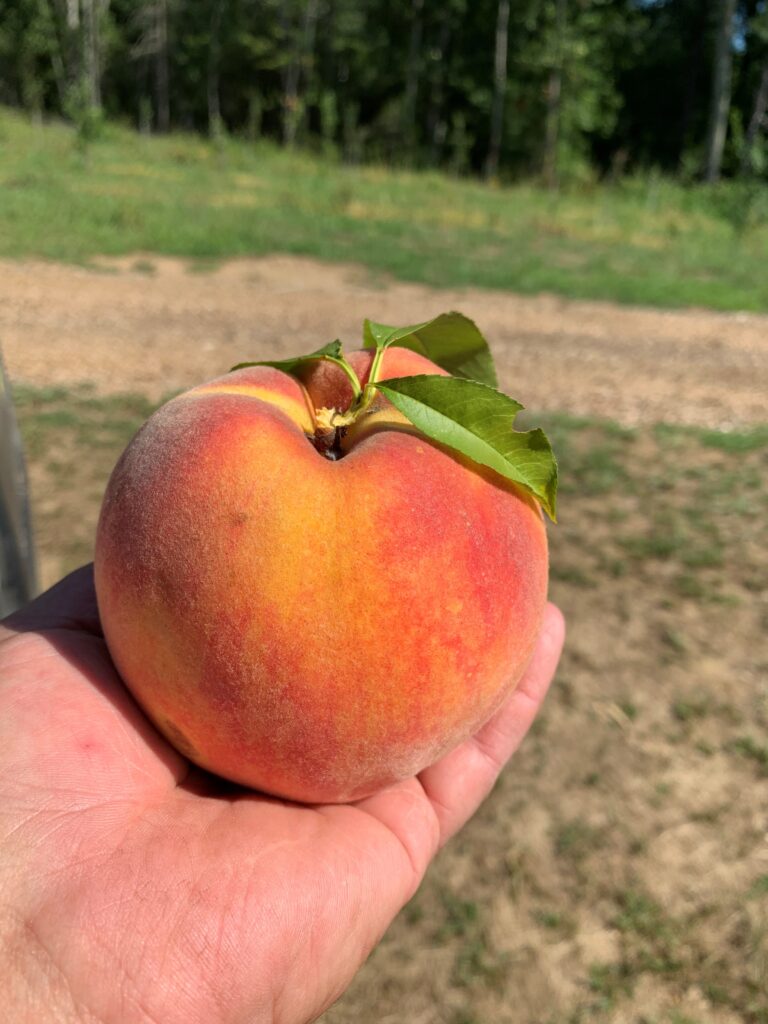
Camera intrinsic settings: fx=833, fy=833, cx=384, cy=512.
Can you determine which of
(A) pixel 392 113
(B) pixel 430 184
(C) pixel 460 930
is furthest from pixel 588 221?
(A) pixel 392 113

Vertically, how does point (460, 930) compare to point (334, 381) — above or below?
below

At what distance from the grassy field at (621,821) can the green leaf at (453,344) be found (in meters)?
1.58

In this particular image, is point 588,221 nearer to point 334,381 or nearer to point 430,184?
point 430,184

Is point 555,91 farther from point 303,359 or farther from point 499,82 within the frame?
point 303,359

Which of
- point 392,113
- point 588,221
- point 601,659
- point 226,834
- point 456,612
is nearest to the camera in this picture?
point 456,612

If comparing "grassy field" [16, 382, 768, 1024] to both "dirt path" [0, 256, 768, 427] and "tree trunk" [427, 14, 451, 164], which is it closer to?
"dirt path" [0, 256, 768, 427]

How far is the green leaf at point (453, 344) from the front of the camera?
1361 millimetres

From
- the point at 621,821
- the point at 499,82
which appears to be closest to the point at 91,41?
the point at 499,82

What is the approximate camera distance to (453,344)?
1420mm

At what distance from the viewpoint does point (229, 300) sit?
8219mm

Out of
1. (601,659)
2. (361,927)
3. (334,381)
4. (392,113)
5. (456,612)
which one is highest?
(392,113)

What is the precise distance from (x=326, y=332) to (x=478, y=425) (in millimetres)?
6210

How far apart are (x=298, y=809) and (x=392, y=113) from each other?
32.3 metres

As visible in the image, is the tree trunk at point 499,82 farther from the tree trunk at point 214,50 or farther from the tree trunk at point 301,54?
the tree trunk at point 214,50
